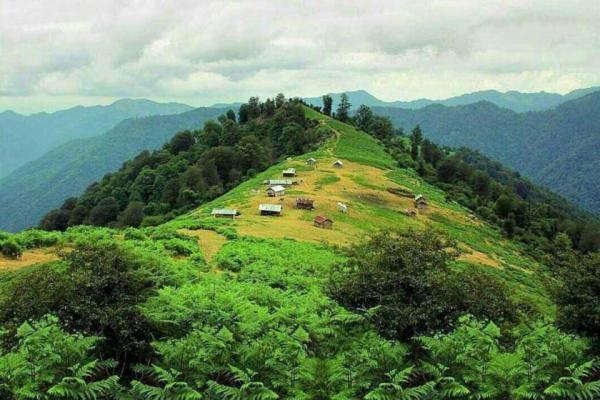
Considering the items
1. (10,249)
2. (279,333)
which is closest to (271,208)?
(10,249)

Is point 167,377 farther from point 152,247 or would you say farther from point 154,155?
point 154,155

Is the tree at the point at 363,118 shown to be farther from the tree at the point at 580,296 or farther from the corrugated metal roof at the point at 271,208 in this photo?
the tree at the point at 580,296

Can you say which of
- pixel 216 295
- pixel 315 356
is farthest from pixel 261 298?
pixel 315 356

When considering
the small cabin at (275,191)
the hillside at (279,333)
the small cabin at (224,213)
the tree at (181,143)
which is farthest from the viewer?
the tree at (181,143)

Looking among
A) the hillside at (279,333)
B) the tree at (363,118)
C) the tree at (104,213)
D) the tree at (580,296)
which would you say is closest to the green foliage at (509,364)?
the hillside at (279,333)

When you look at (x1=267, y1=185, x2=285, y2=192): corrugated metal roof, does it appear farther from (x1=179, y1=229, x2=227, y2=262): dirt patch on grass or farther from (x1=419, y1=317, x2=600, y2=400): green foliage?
(x1=419, y1=317, x2=600, y2=400): green foliage

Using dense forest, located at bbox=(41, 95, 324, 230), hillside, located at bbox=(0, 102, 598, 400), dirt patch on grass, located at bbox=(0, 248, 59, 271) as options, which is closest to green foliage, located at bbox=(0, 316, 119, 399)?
hillside, located at bbox=(0, 102, 598, 400)

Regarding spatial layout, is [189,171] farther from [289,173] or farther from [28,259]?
[28,259]
